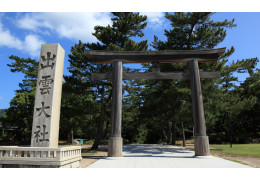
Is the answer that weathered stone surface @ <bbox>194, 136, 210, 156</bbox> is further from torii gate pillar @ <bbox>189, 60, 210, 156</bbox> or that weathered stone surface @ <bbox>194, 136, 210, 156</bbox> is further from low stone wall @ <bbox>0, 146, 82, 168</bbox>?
low stone wall @ <bbox>0, 146, 82, 168</bbox>

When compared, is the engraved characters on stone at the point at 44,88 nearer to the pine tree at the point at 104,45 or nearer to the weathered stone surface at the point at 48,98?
the weathered stone surface at the point at 48,98

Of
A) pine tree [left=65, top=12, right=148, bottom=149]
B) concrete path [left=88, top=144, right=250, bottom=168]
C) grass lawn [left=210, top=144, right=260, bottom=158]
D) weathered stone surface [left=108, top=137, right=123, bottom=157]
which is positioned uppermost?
pine tree [left=65, top=12, right=148, bottom=149]

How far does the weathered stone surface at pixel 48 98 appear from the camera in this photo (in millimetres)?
6965

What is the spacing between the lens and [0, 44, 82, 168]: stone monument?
5.47 metres

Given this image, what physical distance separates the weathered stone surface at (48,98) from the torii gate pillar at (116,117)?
3.00 meters

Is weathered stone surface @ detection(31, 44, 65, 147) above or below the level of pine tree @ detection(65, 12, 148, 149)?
below

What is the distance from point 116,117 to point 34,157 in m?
4.84

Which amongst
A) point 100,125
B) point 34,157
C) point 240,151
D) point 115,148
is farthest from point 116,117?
point 240,151

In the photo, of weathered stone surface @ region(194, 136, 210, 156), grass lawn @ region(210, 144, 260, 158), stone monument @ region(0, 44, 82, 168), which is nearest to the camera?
stone monument @ region(0, 44, 82, 168)

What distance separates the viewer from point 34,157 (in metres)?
5.50

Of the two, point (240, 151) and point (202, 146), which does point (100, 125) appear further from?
point (240, 151)

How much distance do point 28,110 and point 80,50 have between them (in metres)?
12.4

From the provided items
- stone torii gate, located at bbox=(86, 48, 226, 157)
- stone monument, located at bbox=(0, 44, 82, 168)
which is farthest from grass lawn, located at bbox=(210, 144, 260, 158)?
stone monument, located at bbox=(0, 44, 82, 168)

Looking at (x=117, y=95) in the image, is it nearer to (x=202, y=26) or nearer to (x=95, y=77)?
(x=95, y=77)
